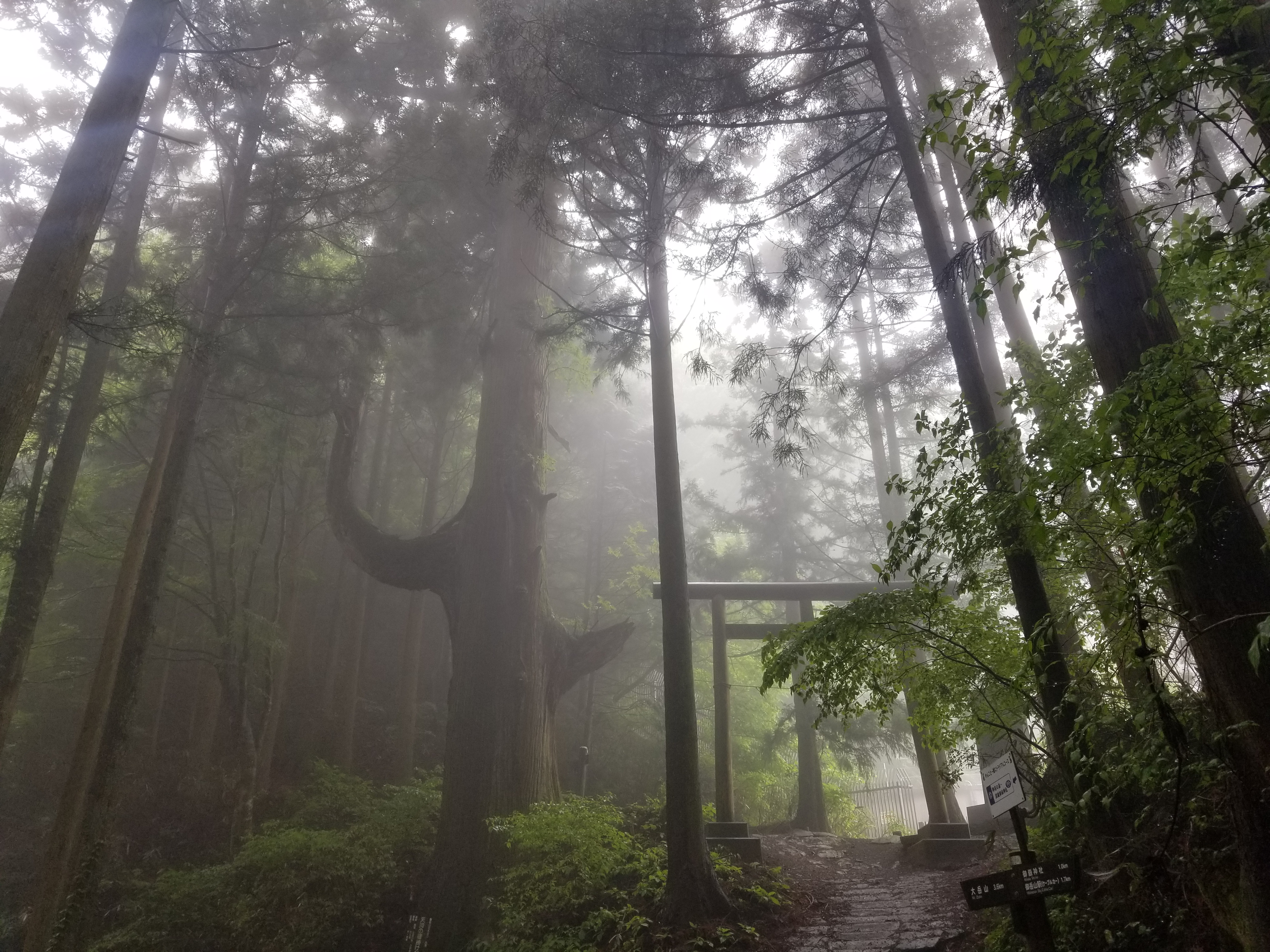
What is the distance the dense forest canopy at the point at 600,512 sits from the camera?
11.1 feet

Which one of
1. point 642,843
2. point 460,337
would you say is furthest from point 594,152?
point 642,843

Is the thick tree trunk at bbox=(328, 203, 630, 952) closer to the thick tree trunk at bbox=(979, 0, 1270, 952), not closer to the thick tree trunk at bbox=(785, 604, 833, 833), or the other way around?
the thick tree trunk at bbox=(785, 604, 833, 833)

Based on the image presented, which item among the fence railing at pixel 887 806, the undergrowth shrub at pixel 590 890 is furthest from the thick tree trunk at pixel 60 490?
the fence railing at pixel 887 806

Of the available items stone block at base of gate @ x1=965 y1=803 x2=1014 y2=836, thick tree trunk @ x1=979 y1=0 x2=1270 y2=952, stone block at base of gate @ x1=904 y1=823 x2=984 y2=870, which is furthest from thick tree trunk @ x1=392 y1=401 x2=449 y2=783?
thick tree trunk @ x1=979 y1=0 x2=1270 y2=952

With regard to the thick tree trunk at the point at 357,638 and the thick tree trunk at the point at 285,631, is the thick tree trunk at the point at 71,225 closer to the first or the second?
the thick tree trunk at the point at 285,631

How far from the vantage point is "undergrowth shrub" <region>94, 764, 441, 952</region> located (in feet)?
27.8

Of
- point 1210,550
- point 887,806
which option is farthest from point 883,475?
point 1210,550

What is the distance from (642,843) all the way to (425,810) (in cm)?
359

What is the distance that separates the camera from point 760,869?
8.24 m

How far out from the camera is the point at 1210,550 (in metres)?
3.55

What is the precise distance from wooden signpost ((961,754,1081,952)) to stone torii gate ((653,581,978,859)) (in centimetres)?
516

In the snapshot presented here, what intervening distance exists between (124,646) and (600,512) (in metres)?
A: 13.1

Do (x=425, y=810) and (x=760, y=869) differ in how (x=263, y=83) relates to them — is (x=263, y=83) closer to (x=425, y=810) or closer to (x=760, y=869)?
(x=425, y=810)

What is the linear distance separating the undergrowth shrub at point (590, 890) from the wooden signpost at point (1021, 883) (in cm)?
296
